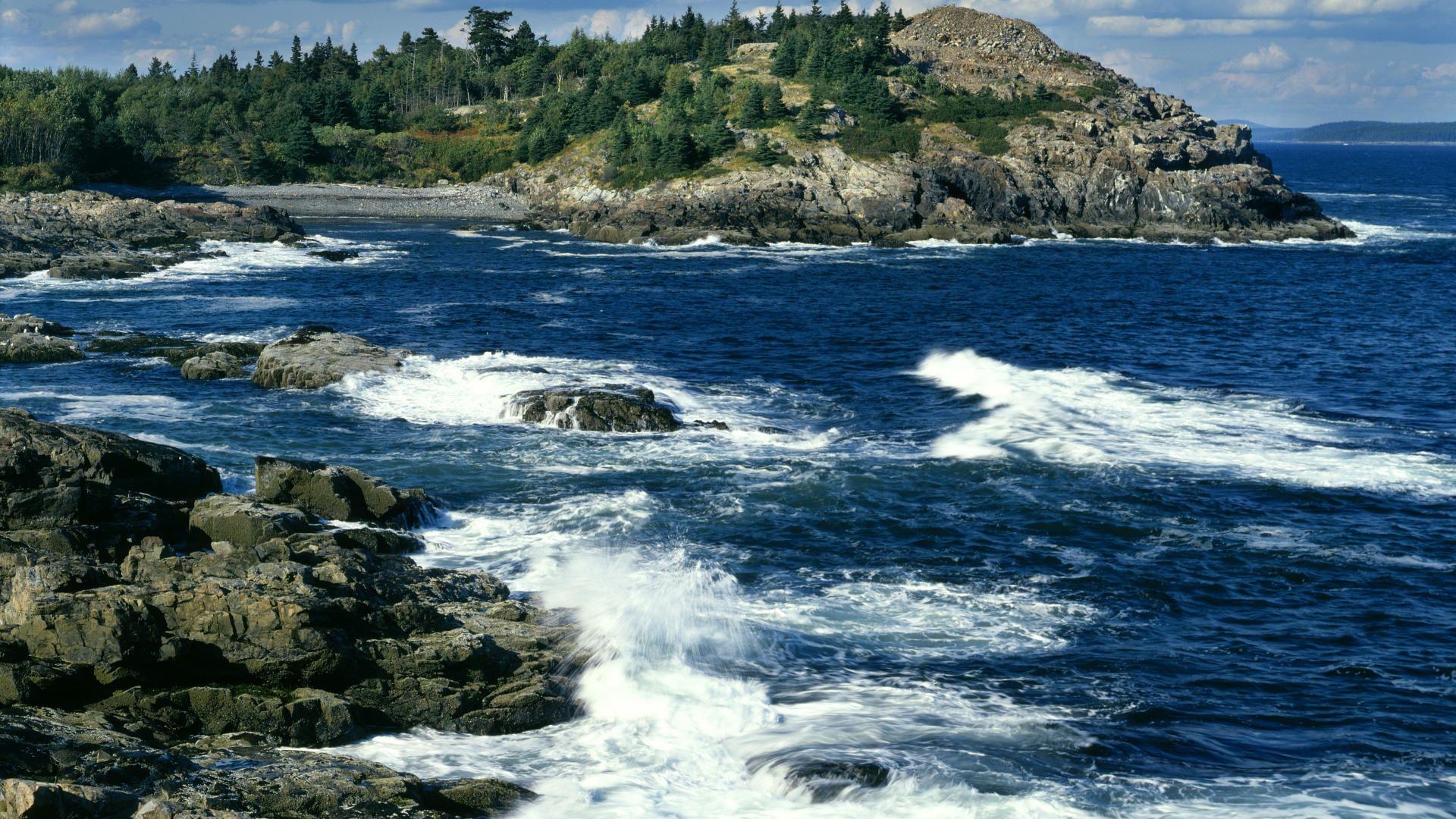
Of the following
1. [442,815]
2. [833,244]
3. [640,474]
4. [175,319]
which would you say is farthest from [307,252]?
[442,815]

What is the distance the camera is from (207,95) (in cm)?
17512

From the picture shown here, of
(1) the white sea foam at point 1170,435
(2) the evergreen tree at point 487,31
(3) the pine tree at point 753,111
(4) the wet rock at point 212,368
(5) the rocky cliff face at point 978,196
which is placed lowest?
(1) the white sea foam at point 1170,435

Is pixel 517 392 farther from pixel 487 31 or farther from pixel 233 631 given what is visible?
pixel 487 31

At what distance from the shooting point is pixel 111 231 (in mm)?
98688

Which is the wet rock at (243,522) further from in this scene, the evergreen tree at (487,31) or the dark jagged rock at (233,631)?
the evergreen tree at (487,31)

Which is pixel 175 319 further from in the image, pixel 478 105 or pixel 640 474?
pixel 478 105

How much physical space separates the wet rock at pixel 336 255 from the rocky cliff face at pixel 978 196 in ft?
82.2

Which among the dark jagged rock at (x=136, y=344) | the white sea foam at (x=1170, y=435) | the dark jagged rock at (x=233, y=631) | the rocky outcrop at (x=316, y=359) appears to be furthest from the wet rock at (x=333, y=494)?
the dark jagged rock at (x=136, y=344)

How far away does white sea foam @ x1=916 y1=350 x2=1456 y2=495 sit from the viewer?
39.6 meters

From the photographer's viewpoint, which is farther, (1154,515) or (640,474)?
(640,474)

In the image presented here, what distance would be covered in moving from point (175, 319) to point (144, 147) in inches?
3929

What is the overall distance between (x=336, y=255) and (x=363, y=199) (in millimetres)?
52969

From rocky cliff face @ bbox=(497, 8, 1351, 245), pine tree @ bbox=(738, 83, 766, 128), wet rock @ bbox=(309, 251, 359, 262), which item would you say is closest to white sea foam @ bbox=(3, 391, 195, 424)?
wet rock @ bbox=(309, 251, 359, 262)

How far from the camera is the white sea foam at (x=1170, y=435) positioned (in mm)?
39625
